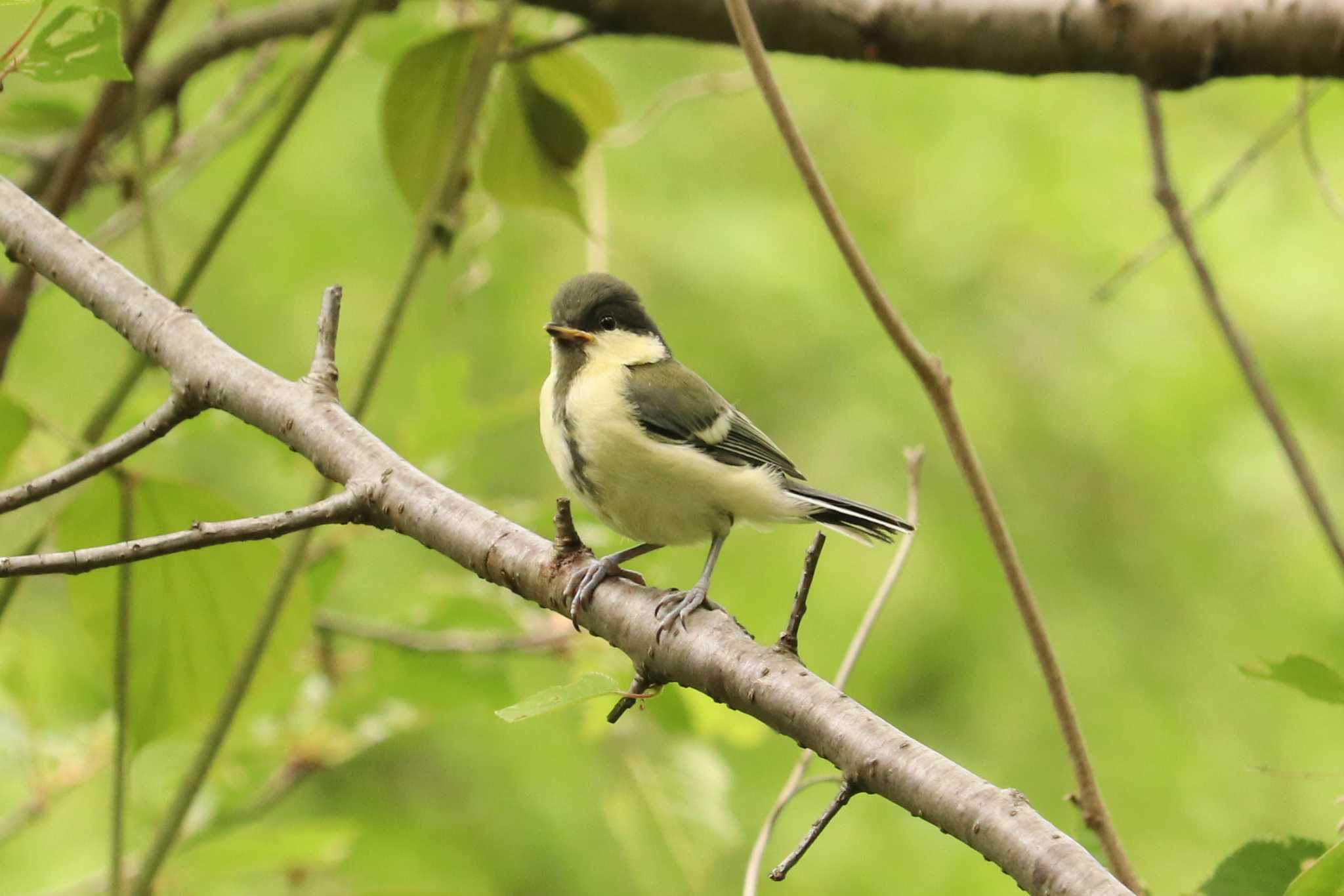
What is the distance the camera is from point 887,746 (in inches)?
48.7

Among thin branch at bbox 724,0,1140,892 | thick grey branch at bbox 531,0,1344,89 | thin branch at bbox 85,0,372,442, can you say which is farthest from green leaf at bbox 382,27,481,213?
thin branch at bbox 724,0,1140,892

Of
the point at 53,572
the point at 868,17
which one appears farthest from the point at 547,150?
the point at 53,572

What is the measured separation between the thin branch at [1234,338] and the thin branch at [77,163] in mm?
1904

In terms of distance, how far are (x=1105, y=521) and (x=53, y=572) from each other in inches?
170

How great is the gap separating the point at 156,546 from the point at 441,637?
5.68 feet

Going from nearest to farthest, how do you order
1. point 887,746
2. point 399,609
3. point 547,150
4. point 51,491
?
point 887,746, point 51,491, point 547,150, point 399,609

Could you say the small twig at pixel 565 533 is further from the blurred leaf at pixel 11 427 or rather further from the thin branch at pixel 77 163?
the thin branch at pixel 77 163

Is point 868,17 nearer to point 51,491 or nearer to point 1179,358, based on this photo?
point 51,491

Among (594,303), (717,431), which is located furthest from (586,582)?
(594,303)

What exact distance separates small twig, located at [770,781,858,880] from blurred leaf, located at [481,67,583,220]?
72.1 inches

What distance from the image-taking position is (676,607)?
5.15 feet

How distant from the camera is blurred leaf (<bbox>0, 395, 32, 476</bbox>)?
6.43 feet

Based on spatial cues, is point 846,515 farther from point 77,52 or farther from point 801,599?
point 77,52

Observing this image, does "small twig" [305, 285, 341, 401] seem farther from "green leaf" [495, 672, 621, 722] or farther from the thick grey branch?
the thick grey branch
